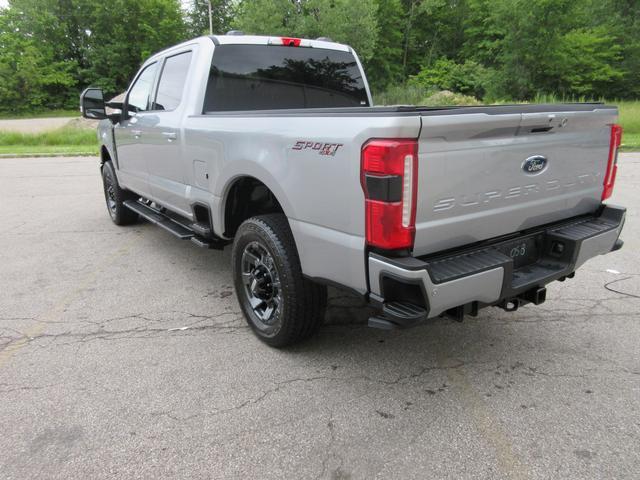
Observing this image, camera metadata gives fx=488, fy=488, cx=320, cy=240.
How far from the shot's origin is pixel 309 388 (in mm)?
2832

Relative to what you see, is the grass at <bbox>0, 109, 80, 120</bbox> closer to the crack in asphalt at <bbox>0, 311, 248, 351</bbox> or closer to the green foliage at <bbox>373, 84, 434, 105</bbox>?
the green foliage at <bbox>373, 84, 434, 105</bbox>

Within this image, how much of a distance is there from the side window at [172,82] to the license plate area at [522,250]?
9.68ft

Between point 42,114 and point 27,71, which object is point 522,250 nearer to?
point 42,114

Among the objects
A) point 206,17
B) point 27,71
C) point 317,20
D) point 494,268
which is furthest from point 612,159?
point 206,17

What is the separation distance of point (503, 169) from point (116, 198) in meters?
5.42

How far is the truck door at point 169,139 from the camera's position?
4.14 meters

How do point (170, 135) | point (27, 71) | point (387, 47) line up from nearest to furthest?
point (170, 135), point (27, 71), point (387, 47)

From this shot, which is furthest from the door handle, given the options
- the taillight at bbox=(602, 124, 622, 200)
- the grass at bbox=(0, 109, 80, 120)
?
the grass at bbox=(0, 109, 80, 120)

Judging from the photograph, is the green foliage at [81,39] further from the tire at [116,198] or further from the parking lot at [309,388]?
the parking lot at [309,388]

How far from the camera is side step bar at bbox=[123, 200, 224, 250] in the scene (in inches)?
157

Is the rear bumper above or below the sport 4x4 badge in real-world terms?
below

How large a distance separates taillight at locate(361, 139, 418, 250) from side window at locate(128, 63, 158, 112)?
11.6 ft

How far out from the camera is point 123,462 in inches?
88.6

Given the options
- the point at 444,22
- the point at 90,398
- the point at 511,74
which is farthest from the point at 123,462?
the point at 444,22
